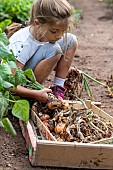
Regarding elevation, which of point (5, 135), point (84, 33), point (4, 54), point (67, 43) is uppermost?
point (4, 54)

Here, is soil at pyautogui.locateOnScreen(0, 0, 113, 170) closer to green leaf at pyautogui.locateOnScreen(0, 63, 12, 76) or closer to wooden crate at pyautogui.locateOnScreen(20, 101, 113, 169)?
wooden crate at pyautogui.locateOnScreen(20, 101, 113, 169)

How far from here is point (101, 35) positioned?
6867mm

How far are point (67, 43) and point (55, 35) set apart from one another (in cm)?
32

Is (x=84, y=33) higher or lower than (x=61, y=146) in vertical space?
lower

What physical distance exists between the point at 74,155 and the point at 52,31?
3.02 ft

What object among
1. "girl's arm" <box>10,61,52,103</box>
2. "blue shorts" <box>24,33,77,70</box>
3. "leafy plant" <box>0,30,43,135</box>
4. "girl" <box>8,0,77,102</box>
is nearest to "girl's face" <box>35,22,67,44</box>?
"girl" <box>8,0,77,102</box>

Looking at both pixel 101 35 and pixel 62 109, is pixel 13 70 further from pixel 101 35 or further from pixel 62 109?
pixel 101 35

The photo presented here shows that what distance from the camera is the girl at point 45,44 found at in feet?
11.0

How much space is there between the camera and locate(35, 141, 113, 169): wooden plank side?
2.78 meters

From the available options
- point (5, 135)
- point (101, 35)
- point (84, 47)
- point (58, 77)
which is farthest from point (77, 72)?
point (101, 35)

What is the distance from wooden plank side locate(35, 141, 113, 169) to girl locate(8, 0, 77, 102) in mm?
587

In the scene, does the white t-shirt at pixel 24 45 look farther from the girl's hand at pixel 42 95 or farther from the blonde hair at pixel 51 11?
the girl's hand at pixel 42 95

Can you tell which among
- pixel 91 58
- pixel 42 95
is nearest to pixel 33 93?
pixel 42 95


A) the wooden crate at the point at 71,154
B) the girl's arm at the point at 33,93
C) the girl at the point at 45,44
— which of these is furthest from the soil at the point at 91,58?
the girl at the point at 45,44
